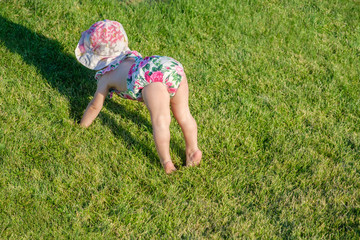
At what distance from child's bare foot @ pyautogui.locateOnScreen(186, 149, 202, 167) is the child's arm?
3.11 feet

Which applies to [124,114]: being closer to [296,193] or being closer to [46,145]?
[46,145]

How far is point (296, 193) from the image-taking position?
3449mm

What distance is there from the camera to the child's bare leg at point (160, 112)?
3363mm

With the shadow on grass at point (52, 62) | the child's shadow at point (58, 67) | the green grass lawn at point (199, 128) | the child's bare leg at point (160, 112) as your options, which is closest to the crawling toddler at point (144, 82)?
the child's bare leg at point (160, 112)

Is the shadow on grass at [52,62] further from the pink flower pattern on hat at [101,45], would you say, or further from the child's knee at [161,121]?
the child's knee at [161,121]

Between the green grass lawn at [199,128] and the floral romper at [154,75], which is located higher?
the floral romper at [154,75]

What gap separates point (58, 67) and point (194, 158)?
2.12 metres

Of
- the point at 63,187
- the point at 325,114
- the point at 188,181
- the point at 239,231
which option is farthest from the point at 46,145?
the point at 325,114

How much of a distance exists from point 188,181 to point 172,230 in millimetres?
540

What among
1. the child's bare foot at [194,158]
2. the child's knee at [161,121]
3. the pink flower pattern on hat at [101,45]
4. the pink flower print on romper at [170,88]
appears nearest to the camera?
the child's knee at [161,121]

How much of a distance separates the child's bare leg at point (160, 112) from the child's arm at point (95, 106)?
1.63 ft

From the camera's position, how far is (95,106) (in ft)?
12.6

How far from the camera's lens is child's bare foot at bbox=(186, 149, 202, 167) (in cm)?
363

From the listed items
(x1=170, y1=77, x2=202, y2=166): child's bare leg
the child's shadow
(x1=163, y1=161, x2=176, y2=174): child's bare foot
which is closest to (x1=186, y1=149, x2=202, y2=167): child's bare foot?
(x1=170, y1=77, x2=202, y2=166): child's bare leg
